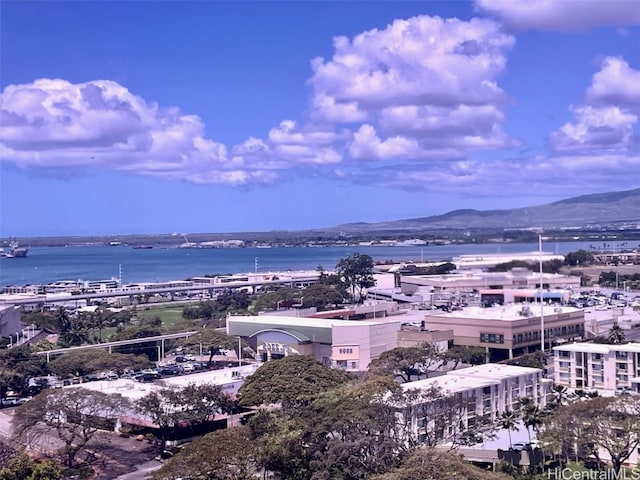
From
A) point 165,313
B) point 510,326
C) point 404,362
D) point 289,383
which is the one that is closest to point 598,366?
point 510,326

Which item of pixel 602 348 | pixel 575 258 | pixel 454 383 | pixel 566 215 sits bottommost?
pixel 454 383

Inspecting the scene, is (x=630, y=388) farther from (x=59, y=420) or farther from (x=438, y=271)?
(x=438, y=271)

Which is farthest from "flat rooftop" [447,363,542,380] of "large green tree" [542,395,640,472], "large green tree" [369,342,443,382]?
"large green tree" [542,395,640,472]

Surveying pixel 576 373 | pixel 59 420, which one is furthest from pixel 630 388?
pixel 59 420

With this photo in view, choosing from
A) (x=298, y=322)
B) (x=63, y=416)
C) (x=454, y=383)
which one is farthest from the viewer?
(x=298, y=322)

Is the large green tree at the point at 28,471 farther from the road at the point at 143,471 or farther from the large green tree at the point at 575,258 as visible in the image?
the large green tree at the point at 575,258

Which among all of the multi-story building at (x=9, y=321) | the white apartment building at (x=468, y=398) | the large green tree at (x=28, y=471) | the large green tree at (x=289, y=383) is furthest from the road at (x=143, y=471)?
the multi-story building at (x=9, y=321)

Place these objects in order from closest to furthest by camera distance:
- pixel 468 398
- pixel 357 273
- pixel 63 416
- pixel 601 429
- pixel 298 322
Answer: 1. pixel 601 429
2. pixel 63 416
3. pixel 468 398
4. pixel 298 322
5. pixel 357 273

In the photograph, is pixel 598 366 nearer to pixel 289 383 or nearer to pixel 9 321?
pixel 289 383
